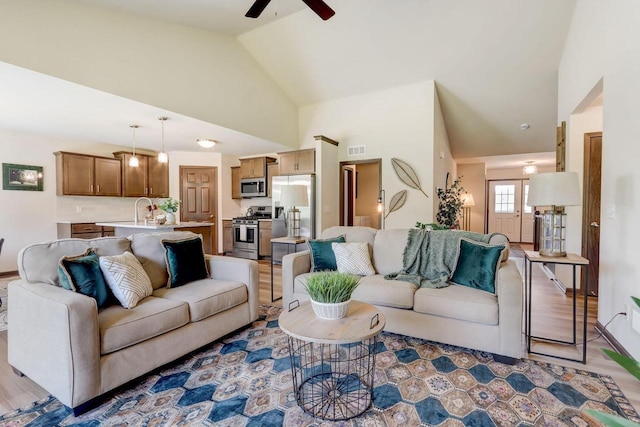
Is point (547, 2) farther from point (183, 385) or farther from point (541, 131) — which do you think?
point (183, 385)

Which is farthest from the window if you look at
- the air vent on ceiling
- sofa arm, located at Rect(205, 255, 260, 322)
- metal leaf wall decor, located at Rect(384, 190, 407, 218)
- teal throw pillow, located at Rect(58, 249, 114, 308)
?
teal throw pillow, located at Rect(58, 249, 114, 308)

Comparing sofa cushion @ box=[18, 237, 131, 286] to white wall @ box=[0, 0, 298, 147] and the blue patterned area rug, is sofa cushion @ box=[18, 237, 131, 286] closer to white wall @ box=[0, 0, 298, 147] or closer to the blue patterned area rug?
the blue patterned area rug

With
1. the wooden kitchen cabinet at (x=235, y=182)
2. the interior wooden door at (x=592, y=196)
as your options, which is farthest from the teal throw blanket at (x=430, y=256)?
the wooden kitchen cabinet at (x=235, y=182)

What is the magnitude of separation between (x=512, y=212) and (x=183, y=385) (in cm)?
999

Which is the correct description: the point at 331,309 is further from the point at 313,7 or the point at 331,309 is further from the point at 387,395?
the point at 313,7

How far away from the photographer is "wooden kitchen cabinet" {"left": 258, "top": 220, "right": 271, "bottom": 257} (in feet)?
20.7

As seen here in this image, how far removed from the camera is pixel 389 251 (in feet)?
10.4

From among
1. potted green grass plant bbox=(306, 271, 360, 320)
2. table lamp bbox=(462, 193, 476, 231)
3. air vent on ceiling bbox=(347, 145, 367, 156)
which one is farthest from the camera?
table lamp bbox=(462, 193, 476, 231)

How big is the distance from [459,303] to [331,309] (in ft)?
3.82

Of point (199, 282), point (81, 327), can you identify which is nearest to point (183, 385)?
point (81, 327)

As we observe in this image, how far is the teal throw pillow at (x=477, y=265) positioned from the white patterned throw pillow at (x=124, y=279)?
2.52 meters

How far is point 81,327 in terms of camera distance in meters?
1.69

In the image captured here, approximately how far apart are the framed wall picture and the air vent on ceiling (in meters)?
5.49

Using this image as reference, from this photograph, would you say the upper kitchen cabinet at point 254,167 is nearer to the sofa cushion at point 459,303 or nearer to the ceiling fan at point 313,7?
Answer: the ceiling fan at point 313,7
